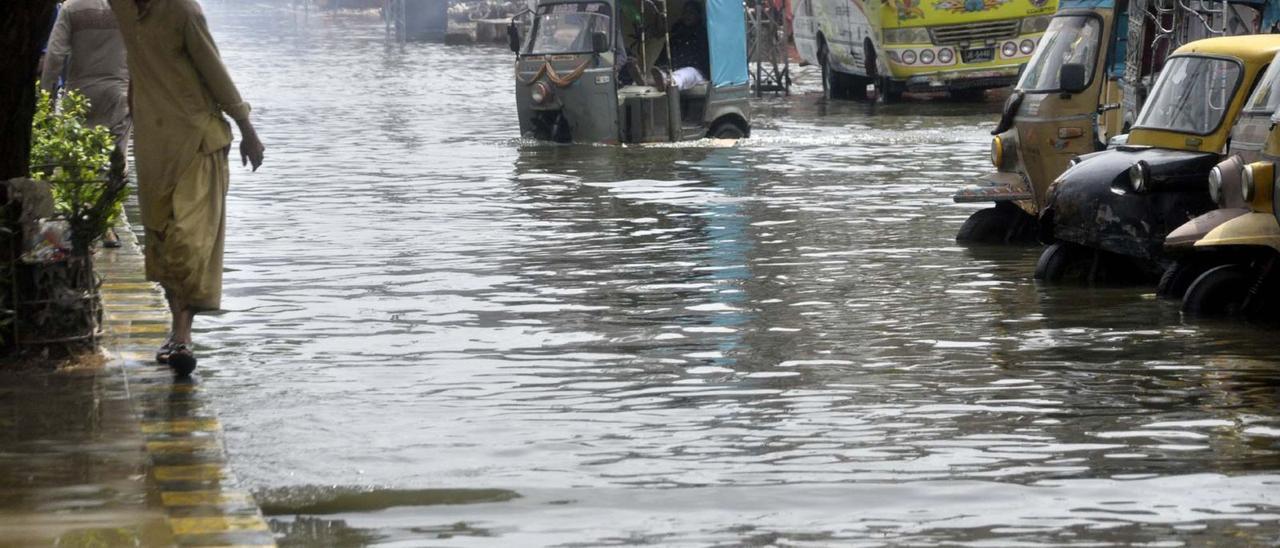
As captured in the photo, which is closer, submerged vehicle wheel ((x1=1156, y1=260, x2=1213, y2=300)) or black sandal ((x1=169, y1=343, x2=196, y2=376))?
black sandal ((x1=169, y1=343, x2=196, y2=376))

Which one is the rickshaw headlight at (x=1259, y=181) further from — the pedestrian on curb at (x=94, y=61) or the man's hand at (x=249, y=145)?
the pedestrian on curb at (x=94, y=61)

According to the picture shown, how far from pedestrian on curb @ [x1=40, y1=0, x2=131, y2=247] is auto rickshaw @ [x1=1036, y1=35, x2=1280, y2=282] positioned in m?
5.39

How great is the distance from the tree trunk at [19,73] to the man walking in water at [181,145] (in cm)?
32

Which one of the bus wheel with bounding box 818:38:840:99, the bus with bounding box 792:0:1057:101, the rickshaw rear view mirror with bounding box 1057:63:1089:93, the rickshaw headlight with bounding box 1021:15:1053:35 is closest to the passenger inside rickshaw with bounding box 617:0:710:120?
the bus with bounding box 792:0:1057:101

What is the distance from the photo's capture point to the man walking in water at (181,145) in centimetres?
881

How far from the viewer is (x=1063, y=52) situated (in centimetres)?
1490

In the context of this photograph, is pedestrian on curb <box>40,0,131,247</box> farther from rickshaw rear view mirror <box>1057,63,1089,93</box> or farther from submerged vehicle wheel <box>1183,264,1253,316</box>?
submerged vehicle wheel <box>1183,264,1253,316</box>

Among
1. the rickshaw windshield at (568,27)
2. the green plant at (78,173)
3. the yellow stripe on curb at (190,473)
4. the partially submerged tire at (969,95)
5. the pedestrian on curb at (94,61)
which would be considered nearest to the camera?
the yellow stripe on curb at (190,473)

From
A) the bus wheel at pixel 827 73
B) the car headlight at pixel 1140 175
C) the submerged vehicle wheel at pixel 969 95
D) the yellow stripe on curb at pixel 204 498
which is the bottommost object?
the submerged vehicle wheel at pixel 969 95

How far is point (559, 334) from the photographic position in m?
10.4

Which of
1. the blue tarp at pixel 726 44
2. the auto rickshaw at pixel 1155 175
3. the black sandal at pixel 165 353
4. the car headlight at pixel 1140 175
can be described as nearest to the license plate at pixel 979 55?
the blue tarp at pixel 726 44

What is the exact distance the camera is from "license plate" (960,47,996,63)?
98.5 ft

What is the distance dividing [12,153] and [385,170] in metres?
12.1

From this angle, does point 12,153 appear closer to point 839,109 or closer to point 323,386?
point 323,386
